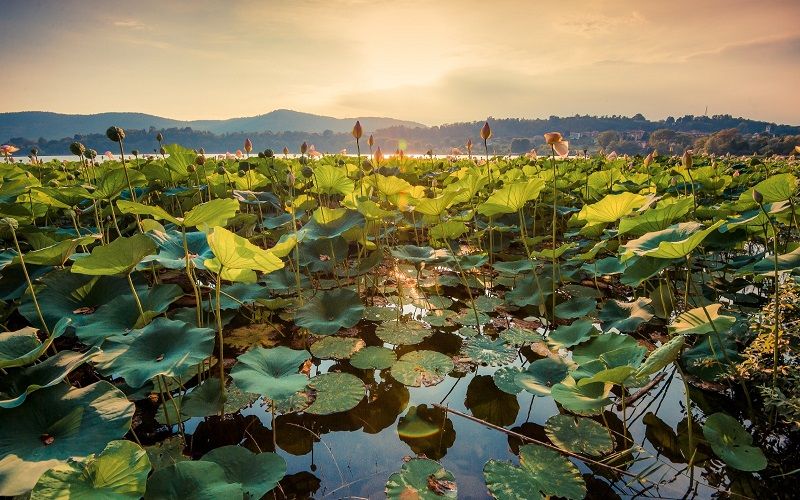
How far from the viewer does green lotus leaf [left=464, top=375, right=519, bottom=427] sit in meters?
1.81

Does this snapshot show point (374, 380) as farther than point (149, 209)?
Yes

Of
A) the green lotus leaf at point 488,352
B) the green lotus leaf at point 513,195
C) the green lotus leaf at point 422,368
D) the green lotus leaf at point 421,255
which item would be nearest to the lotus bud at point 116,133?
the green lotus leaf at point 421,255

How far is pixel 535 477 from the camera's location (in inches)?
53.7

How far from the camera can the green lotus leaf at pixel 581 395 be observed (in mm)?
1375

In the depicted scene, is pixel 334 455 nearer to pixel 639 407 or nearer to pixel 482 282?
pixel 639 407

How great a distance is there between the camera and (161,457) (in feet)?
4.90

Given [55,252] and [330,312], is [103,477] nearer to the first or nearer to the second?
[55,252]

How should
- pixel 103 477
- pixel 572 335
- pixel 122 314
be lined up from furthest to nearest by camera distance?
1. pixel 572 335
2. pixel 122 314
3. pixel 103 477

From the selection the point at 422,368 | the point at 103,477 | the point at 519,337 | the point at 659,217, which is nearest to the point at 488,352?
the point at 519,337

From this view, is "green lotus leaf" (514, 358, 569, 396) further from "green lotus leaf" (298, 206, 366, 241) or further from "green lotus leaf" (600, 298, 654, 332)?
"green lotus leaf" (298, 206, 366, 241)

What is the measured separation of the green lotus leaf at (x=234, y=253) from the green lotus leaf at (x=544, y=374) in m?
1.12

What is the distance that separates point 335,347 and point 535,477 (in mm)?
1332

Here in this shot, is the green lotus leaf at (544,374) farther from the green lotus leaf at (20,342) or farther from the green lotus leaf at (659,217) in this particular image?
the green lotus leaf at (20,342)

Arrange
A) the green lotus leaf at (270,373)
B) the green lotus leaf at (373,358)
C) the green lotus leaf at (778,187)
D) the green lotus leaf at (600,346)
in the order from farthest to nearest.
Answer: the green lotus leaf at (373,358) → the green lotus leaf at (778,187) → the green lotus leaf at (600,346) → the green lotus leaf at (270,373)
